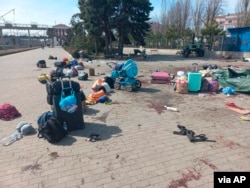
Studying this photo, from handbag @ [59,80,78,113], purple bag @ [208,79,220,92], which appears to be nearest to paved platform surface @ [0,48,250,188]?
handbag @ [59,80,78,113]

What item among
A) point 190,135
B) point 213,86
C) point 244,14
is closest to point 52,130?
point 190,135

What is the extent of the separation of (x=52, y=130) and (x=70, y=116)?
0.55 meters

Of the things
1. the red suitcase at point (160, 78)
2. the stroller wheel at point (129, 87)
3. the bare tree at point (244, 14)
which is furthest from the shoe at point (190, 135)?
the bare tree at point (244, 14)

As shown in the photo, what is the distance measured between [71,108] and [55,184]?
1.69 meters

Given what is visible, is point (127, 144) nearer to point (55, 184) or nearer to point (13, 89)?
point (55, 184)

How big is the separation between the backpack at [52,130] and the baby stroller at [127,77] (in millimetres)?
4527

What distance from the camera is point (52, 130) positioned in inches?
177

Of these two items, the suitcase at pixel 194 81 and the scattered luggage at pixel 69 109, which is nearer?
the scattered luggage at pixel 69 109

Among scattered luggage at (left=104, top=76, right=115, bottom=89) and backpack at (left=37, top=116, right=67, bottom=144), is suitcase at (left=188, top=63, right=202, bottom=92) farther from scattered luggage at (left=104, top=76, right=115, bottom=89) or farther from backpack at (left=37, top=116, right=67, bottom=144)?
backpack at (left=37, top=116, right=67, bottom=144)

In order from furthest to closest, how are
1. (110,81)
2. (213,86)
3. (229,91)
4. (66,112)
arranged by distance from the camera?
(110,81), (213,86), (229,91), (66,112)

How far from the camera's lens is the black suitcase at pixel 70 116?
15.3 ft

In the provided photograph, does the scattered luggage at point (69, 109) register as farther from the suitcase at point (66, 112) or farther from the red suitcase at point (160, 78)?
the red suitcase at point (160, 78)

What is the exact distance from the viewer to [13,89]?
957 centimetres

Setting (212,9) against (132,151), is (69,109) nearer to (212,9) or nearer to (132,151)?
(132,151)
